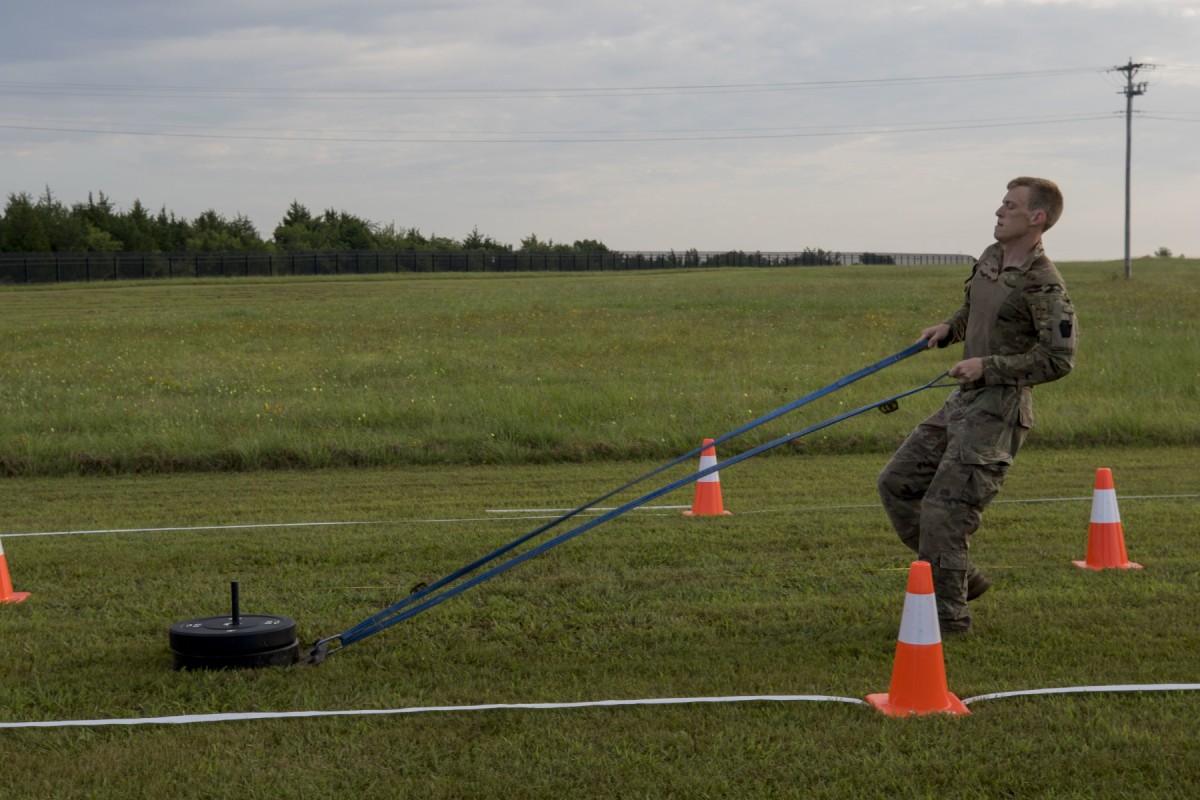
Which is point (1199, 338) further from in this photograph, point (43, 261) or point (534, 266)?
point (534, 266)

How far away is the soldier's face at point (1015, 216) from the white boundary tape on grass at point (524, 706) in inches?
80.7

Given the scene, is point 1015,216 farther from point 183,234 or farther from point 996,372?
point 183,234

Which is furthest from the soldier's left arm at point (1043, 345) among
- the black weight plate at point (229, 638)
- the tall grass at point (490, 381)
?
the tall grass at point (490, 381)

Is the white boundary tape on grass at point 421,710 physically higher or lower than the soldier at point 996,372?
lower

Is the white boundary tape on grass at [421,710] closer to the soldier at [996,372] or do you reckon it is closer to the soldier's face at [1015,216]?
the soldier at [996,372]

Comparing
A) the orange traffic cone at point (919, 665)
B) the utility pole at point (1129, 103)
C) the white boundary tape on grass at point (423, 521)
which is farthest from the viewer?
the utility pole at point (1129, 103)

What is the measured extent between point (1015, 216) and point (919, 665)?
2.21 metres

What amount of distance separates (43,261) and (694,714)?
204 feet

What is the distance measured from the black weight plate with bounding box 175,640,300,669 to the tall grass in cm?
783

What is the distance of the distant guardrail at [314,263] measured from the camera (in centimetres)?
6078

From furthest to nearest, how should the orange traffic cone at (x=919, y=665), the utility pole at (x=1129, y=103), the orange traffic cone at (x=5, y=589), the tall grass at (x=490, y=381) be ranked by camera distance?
the utility pole at (x=1129, y=103) → the tall grass at (x=490, y=381) → the orange traffic cone at (x=5, y=589) → the orange traffic cone at (x=919, y=665)

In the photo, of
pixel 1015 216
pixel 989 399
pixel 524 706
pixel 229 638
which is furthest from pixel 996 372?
pixel 229 638

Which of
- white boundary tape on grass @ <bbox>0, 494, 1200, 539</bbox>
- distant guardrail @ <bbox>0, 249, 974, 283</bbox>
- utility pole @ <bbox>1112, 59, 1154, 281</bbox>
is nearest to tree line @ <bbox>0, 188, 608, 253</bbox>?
distant guardrail @ <bbox>0, 249, 974, 283</bbox>

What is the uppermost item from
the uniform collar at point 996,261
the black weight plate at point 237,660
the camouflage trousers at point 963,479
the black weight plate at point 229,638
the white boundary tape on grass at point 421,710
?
the uniform collar at point 996,261
